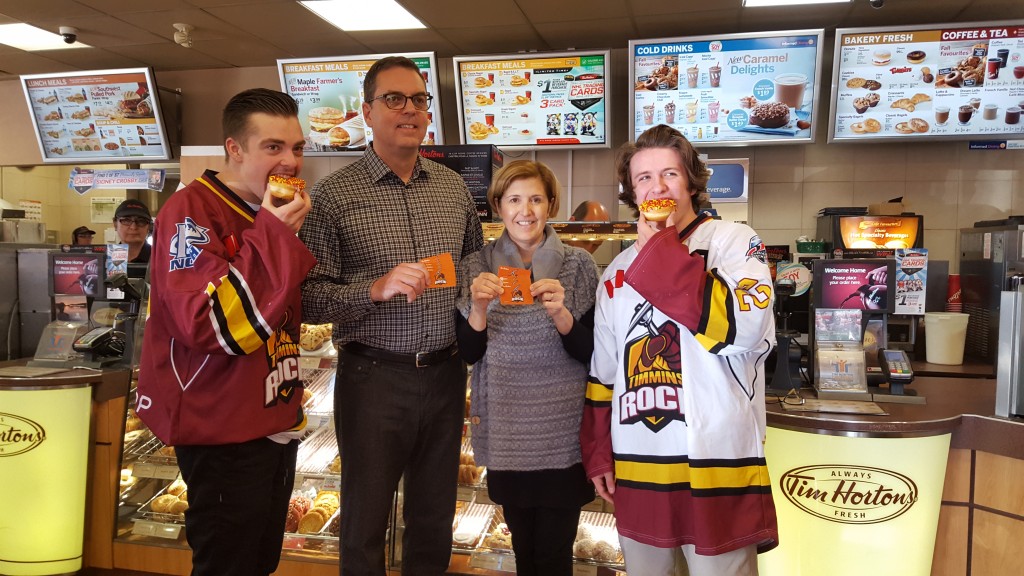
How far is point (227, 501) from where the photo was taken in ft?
6.34

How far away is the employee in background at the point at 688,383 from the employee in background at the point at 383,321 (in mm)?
713

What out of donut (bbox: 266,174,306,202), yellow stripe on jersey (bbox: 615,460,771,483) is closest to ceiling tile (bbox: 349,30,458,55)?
donut (bbox: 266,174,306,202)

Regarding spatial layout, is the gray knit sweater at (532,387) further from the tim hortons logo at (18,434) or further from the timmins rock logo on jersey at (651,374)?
the tim hortons logo at (18,434)

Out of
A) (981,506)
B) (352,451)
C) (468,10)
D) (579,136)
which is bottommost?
(981,506)

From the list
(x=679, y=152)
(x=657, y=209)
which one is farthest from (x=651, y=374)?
(x=679, y=152)

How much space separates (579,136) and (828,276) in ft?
10.3

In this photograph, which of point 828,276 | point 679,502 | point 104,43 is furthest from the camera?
point 104,43

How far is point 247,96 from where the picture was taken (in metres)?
1.96

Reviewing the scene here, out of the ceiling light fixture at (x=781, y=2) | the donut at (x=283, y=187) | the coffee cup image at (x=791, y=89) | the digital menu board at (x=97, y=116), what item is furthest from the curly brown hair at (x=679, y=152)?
the digital menu board at (x=97, y=116)

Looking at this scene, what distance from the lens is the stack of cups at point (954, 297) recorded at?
4.59m

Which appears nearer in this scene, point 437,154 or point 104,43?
point 437,154

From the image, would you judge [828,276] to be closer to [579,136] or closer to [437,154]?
[437,154]

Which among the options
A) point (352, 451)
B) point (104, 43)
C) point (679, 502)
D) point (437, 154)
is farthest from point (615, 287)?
point (104, 43)

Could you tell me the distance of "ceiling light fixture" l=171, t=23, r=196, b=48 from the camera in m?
5.49
